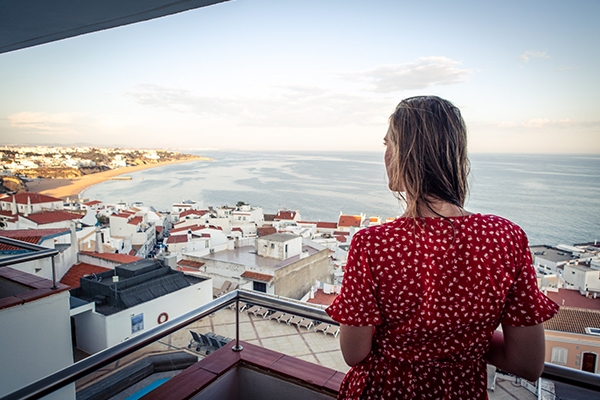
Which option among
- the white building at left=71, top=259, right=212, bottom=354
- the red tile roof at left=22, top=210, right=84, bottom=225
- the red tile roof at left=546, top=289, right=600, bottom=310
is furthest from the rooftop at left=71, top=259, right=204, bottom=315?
the red tile roof at left=546, top=289, right=600, bottom=310

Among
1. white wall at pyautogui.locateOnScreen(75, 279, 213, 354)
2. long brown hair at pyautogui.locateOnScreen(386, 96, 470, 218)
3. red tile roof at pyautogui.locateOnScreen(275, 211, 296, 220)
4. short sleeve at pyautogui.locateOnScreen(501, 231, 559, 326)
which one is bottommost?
red tile roof at pyautogui.locateOnScreen(275, 211, 296, 220)

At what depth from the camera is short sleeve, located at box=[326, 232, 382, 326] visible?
0.50 m

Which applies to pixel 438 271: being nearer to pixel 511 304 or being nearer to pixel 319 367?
pixel 511 304

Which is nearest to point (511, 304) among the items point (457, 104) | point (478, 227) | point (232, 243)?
point (478, 227)

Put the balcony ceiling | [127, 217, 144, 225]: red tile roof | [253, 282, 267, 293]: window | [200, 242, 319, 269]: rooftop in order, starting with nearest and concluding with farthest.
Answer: the balcony ceiling → [253, 282, 267, 293]: window → [200, 242, 319, 269]: rooftop → [127, 217, 144, 225]: red tile roof

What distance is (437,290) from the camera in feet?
1.65

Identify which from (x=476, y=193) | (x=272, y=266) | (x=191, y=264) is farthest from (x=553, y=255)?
(x=476, y=193)

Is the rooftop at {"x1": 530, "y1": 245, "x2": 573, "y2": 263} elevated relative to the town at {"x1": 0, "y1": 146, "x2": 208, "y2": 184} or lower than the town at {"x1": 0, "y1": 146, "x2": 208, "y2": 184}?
lower

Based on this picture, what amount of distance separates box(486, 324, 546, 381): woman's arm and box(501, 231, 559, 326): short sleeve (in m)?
0.02

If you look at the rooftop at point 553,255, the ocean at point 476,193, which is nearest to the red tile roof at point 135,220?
the ocean at point 476,193

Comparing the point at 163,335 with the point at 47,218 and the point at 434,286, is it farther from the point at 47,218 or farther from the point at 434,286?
the point at 47,218

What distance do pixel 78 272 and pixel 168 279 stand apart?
348cm

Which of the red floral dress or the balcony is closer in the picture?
the red floral dress

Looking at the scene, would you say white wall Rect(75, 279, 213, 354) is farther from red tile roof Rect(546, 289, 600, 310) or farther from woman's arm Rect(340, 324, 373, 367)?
red tile roof Rect(546, 289, 600, 310)
